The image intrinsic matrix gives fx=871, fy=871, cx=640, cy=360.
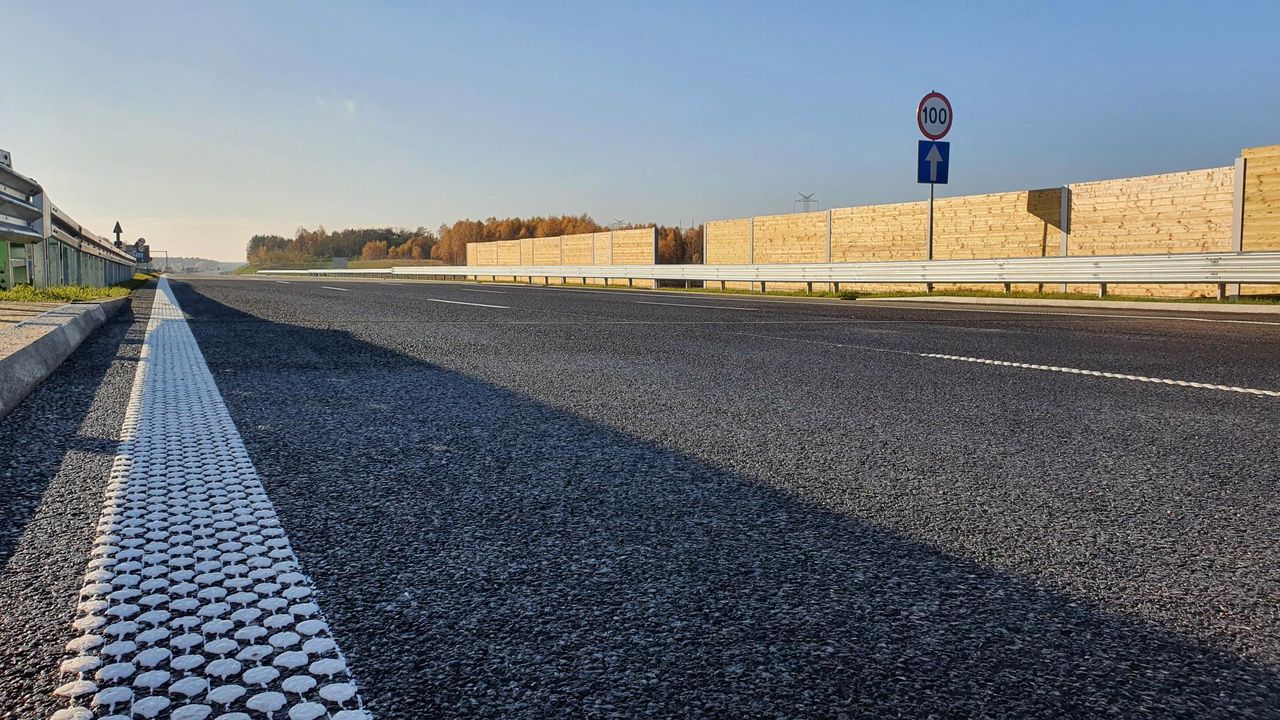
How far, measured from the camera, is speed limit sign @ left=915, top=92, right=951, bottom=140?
18.1 meters

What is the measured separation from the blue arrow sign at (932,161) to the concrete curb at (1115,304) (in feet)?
8.55

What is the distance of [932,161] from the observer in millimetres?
18297

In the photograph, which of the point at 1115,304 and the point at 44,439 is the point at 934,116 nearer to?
the point at 1115,304

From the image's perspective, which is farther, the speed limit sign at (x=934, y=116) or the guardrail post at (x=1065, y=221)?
the guardrail post at (x=1065, y=221)

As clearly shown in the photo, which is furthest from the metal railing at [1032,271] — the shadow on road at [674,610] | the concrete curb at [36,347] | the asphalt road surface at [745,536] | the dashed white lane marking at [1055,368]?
the concrete curb at [36,347]

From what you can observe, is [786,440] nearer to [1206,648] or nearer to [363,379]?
[1206,648]

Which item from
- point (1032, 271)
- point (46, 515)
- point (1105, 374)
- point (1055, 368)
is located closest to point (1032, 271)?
point (1032, 271)

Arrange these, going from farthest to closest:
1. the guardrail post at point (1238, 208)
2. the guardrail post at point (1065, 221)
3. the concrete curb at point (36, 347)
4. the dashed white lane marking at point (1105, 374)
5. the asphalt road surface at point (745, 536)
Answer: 1. the guardrail post at point (1065, 221)
2. the guardrail post at point (1238, 208)
3. the dashed white lane marking at point (1105, 374)
4. the concrete curb at point (36, 347)
5. the asphalt road surface at point (745, 536)

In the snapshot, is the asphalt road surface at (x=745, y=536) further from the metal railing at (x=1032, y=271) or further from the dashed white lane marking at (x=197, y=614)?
the metal railing at (x=1032, y=271)

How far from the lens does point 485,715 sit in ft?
4.65

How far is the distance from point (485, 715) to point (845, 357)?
18.3 feet

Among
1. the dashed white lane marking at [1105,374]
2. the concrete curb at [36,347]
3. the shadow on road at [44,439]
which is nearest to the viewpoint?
the shadow on road at [44,439]

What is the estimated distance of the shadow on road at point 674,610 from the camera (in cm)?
150

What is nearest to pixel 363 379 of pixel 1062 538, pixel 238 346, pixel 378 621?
pixel 238 346
